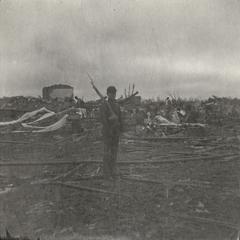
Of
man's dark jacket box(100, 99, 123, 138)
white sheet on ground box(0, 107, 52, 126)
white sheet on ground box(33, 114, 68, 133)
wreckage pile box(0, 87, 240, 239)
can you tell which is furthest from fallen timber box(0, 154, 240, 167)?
white sheet on ground box(0, 107, 52, 126)

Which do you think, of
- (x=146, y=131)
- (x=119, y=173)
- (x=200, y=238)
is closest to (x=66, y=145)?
(x=146, y=131)

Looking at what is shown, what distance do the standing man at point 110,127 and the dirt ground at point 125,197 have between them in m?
0.25

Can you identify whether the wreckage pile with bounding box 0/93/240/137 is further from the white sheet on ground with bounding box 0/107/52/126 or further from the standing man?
the standing man

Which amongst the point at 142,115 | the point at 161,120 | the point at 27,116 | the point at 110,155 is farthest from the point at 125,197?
the point at 161,120

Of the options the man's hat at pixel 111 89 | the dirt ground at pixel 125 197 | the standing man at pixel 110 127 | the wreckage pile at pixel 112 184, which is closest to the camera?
the dirt ground at pixel 125 197

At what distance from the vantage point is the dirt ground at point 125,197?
5.03m

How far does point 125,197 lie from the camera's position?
5734mm

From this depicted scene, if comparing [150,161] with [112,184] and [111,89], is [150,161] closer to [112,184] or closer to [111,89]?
[112,184]

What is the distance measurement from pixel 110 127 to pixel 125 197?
4.08ft

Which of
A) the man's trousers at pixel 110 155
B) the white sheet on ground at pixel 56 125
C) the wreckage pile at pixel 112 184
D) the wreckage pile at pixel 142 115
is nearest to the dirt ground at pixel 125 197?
the wreckage pile at pixel 112 184

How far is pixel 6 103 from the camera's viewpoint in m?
9.02

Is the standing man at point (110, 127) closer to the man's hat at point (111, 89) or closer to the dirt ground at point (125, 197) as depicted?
the man's hat at point (111, 89)

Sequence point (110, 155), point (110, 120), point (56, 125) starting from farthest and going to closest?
point (56, 125), point (110, 155), point (110, 120)

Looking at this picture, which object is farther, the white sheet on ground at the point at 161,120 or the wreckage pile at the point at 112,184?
the white sheet on ground at the point at 161,120
